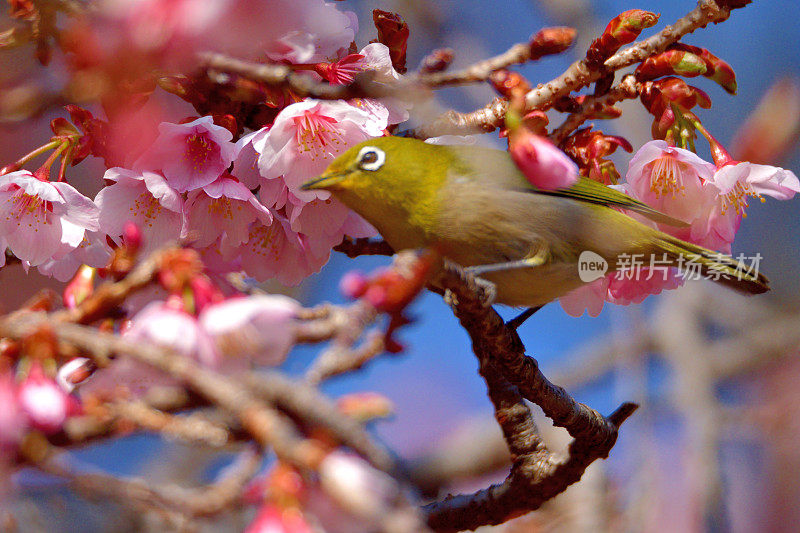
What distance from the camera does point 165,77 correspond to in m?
1.37

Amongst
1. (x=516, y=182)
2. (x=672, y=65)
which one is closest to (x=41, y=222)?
(x=516, y=182)

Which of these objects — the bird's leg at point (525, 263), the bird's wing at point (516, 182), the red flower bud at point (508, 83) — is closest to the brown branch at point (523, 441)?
the bird's leg at point (525, 263)

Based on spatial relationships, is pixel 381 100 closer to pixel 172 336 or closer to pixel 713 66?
pixel 713 66

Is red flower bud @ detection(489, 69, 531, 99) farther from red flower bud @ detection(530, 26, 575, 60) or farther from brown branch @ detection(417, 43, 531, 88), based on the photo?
brown branch @ detection(417, 43, 531, 88)

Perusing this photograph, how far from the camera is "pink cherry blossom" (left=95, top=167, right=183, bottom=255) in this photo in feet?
4.51

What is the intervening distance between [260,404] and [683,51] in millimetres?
1140

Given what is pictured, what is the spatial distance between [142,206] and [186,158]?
13 centimetres

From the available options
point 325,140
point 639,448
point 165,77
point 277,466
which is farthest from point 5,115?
point 639,448

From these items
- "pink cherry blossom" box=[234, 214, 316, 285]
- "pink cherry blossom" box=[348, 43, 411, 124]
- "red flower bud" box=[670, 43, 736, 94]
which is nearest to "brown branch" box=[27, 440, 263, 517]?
"pink cherry blossom" box=[234, 214, 316, 285]

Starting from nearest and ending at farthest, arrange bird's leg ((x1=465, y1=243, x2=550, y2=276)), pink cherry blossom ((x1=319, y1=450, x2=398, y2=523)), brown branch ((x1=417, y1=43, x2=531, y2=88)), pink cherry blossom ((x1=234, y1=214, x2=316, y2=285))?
pink cherry blossom ((x1=319, y1=450, x2=398, y2=523)), brown branch ((x1=417, y1=43, x2=531, y2=88)), bird's leg ((x1=465, y1=243, x2=550, y2=276)), pink cherry blossom ((x1=234, y1=214, x2=316, y2=285))

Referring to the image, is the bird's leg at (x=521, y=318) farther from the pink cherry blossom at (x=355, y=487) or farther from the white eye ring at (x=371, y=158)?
the pink cherry blossom at (x=355, y=487)

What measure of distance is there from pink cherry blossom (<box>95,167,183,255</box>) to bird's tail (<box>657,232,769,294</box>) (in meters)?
1.06

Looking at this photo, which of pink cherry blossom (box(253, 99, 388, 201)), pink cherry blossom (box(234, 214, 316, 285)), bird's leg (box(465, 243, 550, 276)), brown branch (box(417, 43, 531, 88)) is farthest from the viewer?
pink cherry blossom (box(234, 214, 316, 285))

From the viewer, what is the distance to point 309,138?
4.84 feet
